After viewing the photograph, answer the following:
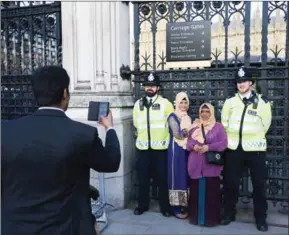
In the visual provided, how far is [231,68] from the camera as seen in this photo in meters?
4.80

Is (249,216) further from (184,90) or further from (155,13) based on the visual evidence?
(155,13)

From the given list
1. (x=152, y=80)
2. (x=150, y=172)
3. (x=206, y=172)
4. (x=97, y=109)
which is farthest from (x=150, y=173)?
(x=97, y=109)

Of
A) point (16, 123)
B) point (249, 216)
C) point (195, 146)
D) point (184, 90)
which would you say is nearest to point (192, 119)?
point (184, 90)

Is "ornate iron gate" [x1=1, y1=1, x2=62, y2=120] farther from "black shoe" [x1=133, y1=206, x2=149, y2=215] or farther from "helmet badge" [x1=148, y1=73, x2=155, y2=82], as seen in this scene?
"black shoe" [x1=133, y1=206, x2=149, y2=215]

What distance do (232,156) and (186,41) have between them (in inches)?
70.8

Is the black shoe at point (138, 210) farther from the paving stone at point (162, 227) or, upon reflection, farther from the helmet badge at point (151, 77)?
the helmet badge at point (151, 77)

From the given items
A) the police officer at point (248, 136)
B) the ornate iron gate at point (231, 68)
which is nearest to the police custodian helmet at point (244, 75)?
the police officer at point (248, 136)

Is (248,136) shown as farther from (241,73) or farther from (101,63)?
(101,63)

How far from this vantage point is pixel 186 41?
197 inches

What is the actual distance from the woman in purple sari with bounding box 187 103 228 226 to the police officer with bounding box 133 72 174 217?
46 centimetres

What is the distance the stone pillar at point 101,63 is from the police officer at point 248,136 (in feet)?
5.07

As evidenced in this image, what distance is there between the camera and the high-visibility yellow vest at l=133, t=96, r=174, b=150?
4.77m

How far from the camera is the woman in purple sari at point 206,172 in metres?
4.39

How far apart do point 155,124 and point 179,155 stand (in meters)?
0.54
